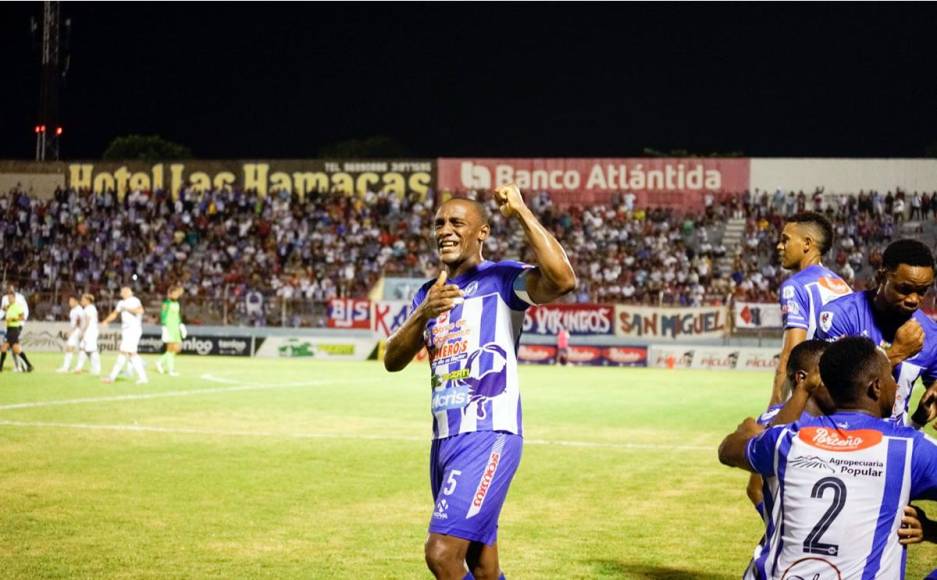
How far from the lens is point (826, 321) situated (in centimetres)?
680

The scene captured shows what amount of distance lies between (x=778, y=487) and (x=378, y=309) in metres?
40.0

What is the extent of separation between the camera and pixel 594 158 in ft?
179

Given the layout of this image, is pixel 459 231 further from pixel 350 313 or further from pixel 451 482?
pixel 350 313

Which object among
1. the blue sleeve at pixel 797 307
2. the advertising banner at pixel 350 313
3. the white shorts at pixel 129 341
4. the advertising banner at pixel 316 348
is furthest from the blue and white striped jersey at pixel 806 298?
the advertising banner at pixel 350 313

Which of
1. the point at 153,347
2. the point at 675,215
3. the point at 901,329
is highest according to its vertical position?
the point at 675,215

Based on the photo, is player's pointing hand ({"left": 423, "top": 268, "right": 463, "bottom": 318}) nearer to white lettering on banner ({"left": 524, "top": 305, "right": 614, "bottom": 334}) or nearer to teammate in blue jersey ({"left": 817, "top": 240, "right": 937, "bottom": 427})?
teammate in blue jersey ({"left": 817, "top": 240, "right": 937, "bottom": 427})

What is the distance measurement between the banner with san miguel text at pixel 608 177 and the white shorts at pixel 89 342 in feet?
86.2

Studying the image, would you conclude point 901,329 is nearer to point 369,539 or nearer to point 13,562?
point 369,539

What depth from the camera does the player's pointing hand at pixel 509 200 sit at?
5516 mm

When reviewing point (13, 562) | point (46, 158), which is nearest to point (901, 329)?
point (13, 562)

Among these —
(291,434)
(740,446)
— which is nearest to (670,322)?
(291,434)

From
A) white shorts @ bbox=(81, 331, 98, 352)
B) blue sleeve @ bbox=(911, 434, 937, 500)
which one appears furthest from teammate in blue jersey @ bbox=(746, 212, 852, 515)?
white shorts @ bbox=(81, 331, 98, 352)

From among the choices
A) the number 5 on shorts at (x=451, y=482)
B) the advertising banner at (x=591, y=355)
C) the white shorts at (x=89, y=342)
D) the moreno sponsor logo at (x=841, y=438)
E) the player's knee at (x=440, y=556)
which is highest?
the moreno sponsor logo at (x=841, y=438)

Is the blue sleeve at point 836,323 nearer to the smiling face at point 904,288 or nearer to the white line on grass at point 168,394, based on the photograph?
the smiling face at point 904,288
